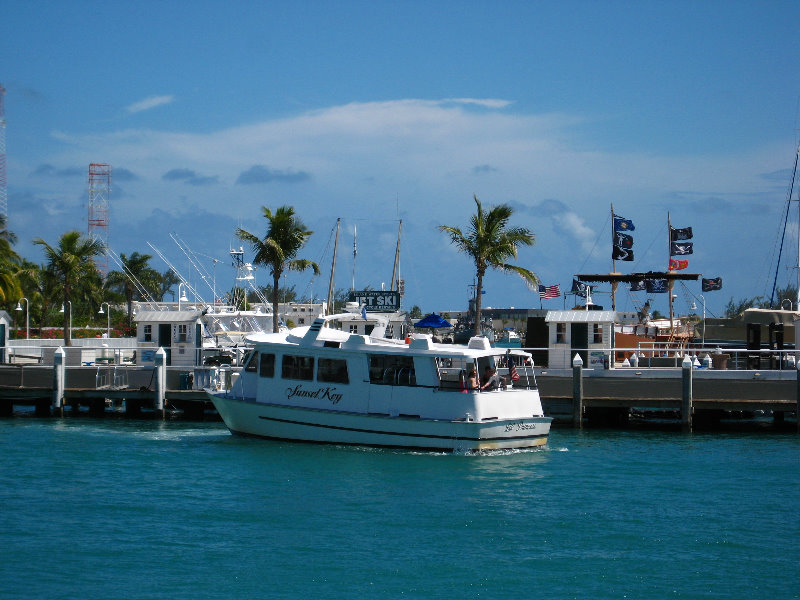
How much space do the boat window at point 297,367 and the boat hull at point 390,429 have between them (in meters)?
0.93

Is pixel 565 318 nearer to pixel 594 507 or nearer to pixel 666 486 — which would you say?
pixel 666 486

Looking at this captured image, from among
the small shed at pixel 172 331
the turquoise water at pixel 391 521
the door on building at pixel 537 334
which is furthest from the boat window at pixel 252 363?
the door on building at pixel 537 334

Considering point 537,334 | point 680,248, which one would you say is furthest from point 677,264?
point 537,334

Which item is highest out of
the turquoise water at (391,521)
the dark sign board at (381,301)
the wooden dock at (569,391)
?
the dark sign board at (381,301)

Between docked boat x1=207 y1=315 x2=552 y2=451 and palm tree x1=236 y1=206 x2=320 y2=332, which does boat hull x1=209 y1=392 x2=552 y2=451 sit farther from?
palm tree x1=236 y1=206 x2=320 y2=332

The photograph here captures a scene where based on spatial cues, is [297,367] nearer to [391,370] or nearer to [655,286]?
[391,370]

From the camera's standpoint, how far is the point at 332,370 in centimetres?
2880

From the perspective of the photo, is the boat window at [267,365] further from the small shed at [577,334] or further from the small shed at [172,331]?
the small shed at [577,334]

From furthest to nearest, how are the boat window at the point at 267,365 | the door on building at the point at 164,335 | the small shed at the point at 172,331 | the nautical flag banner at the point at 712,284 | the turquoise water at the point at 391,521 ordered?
1. the nautical flag banner at the point at 712,284
2. the door on building at the point at 164,335
3. the small shed at the point at 172,331
4. the boat window at the point at 267,365
5. the turquoise water at the point at 391,521

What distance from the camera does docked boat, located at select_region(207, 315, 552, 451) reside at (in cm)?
2772

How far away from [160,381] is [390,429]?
10.4 m

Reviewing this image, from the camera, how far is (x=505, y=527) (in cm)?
2050

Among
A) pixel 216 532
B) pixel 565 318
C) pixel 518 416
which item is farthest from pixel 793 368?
pixel 216 532

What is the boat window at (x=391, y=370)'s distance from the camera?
28.2 m
